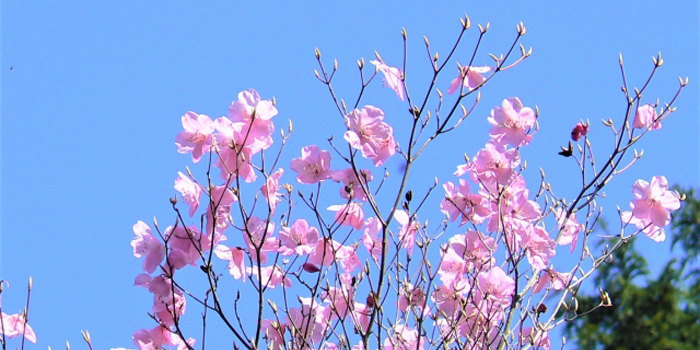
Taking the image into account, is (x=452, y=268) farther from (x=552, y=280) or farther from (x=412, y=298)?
(x=552, y=280)

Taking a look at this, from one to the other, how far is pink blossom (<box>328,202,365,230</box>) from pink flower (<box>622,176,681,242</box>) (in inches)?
43.5

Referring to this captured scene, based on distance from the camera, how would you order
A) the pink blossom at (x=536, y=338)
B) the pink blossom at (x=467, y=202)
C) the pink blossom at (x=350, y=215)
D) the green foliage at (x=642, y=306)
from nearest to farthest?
the pink blossom at (x=350, y=215) < the pink blossom at (x=536, y=338) < the pink blossom at (x=467, y=202) < the green foliage at (x=642, y=306)

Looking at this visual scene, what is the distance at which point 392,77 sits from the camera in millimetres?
2361

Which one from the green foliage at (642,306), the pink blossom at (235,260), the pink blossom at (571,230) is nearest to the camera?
the pink blossom at (235,260)

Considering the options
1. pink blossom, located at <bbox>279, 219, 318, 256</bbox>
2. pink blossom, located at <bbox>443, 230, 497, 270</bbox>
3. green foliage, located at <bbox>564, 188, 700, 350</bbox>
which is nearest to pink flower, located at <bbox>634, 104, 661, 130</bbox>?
pink blossom, located at <bbox>443, 230, 497, 270</bbox>

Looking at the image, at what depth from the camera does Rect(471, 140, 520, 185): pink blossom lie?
8.44ft

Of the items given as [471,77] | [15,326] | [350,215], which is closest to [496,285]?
[350,215]

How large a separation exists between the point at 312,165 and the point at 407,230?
0.48 metres

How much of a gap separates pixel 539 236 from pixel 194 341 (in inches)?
48.2

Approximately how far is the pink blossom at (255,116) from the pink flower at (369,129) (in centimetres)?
24

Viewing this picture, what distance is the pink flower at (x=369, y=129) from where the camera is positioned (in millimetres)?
2178

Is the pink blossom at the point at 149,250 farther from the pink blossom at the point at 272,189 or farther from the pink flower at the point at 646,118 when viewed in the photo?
the pink flower at the point at 646,118

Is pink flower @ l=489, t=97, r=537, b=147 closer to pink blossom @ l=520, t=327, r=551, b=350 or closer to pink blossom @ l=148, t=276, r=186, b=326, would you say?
pink blossom @ l=520, t=327, r=551, b=350

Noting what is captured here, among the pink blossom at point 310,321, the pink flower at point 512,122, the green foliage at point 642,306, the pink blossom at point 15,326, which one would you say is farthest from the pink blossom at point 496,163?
the green foliage at point 642,306
